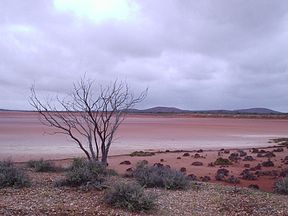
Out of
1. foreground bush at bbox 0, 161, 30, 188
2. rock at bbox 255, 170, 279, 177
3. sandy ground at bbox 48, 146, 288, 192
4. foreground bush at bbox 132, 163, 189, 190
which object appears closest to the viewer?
foreground bush at bbox 0, 161, 30, 188

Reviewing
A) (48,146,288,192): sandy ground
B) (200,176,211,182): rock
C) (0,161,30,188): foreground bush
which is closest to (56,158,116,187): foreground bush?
(0,161,30,188): foreground bush

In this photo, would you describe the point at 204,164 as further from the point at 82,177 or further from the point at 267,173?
the point at 82,177

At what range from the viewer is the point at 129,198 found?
9477 millimetres

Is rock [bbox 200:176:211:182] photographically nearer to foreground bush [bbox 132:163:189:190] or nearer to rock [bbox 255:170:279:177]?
rock [bbox 255:170:279:177]

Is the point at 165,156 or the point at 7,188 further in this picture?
the point at 165,156

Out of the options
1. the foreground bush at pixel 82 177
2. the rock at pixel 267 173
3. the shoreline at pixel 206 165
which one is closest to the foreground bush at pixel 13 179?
the foreground bush at pixel 82 177

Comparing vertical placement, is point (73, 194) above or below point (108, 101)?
below

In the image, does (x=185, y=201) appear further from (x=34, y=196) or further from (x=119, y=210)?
(x=34, y=196)

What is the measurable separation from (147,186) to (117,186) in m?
2.38

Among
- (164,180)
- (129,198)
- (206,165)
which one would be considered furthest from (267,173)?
(129,198)

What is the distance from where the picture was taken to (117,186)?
9648 millimetres

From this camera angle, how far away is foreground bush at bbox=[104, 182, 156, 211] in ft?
30.6

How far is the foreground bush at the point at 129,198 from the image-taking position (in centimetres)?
933

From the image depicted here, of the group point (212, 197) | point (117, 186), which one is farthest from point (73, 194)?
point (212, 197)
